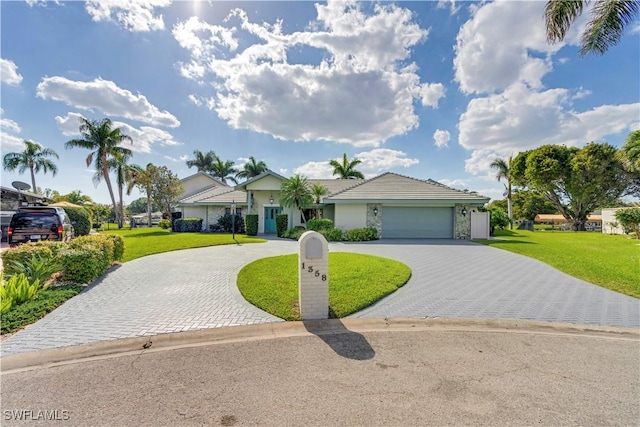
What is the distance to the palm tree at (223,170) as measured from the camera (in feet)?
139

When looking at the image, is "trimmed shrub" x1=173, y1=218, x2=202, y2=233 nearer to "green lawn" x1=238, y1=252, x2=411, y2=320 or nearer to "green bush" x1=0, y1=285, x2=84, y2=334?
"green lawn" x1=238, y1=252, x2=411, y2=320

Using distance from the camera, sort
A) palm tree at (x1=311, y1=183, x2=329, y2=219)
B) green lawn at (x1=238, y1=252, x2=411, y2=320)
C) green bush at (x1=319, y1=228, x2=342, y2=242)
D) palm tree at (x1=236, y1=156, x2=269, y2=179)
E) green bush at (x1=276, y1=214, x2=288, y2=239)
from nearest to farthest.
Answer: green lawn at (x1=238, y1=252, x2=411, y2=320), green bush at (x1=319, y1=228, x2=342, y2=242), palm tree at (x1=311, y1=183, x2=329, y2=219), green bush at (x1=276, y1=214, x2=288, y2=239), palm tree at (x1=236, y1=156, x2=269, y2=179)

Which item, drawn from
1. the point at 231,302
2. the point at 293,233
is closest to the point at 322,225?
the point at 293,233

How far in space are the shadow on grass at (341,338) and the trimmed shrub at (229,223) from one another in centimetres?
1933

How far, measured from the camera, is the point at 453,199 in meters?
17.6

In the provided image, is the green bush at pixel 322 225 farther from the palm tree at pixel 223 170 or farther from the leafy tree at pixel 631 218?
the palm tree at pixel 223 170

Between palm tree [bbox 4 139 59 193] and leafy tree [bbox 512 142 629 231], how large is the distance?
5960 cm

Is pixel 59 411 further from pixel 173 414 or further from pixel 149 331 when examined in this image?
pixel 149 331

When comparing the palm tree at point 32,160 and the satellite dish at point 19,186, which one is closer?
the satellite dish at point 19,186

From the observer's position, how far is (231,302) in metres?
5.86

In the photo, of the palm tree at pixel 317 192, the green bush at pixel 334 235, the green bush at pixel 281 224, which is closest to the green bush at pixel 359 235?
the green bush at pixel 334 235

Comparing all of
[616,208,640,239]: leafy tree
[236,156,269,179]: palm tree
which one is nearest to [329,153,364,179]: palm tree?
[236,156,269,179]: palm tree

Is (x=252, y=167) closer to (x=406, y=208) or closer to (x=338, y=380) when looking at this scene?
(x=406, y=208)

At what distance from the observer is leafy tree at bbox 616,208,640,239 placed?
62.1 feet
